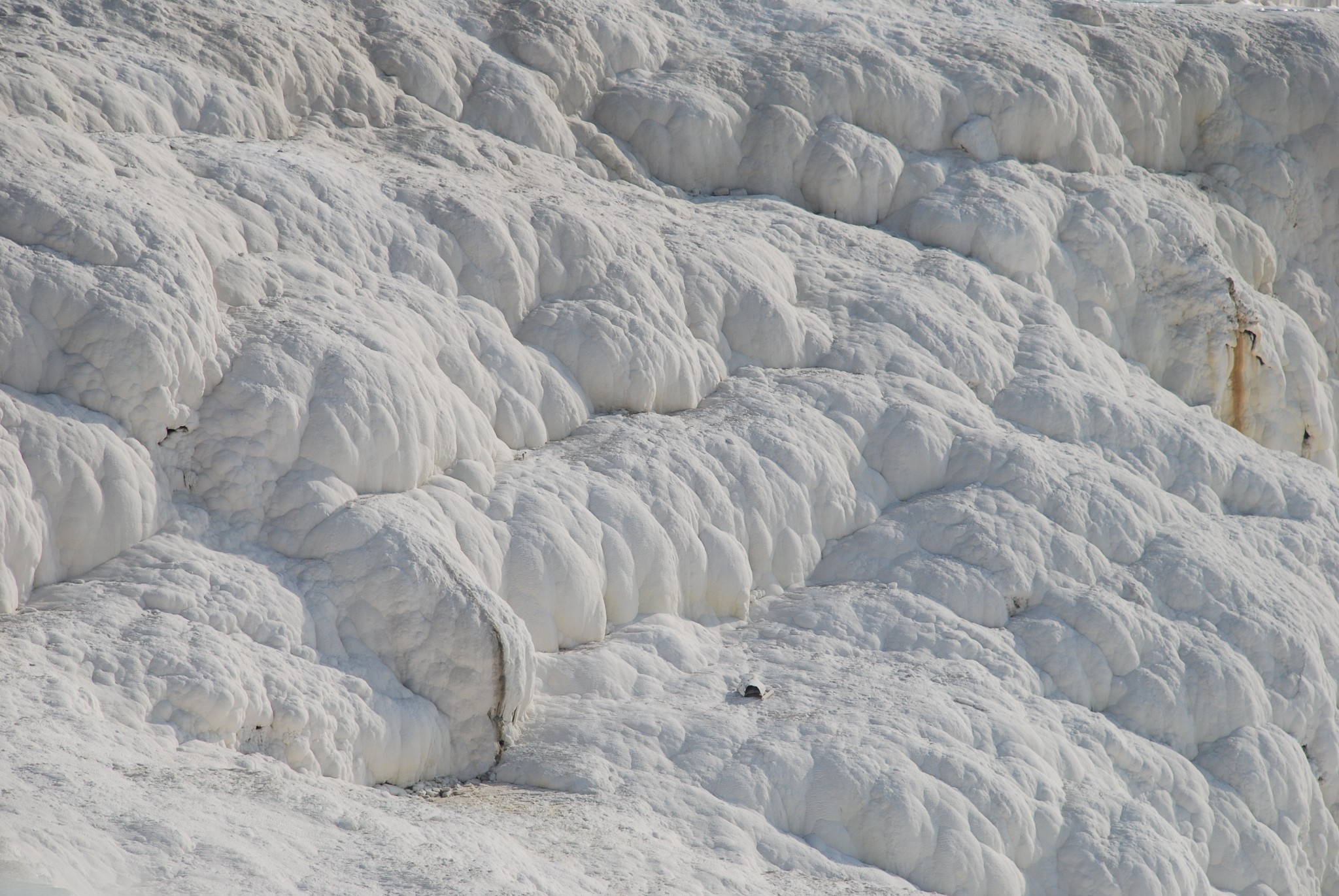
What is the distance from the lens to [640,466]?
7.79 meters

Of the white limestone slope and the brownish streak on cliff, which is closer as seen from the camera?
the white limestone slope

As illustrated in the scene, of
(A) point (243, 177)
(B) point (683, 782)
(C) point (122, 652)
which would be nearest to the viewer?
(C) point (122, 652)

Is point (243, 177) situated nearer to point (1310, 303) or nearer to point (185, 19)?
point (185, 19)

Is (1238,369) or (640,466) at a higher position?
(640,466)

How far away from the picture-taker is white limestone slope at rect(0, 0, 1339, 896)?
5410 mm

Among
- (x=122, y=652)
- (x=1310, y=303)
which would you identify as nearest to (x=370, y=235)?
(x=122, y=652)

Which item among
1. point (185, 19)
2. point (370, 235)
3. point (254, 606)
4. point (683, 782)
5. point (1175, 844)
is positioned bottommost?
point (1175, 844)

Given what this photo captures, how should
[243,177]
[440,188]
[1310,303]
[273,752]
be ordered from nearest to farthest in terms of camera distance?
[273,752] < [243,177] < [440,188] < [1310,303]

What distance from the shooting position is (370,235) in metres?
7.73

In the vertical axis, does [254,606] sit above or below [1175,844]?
above

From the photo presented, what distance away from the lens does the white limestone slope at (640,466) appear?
5.41 m

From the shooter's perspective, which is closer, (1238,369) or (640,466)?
(640,466)

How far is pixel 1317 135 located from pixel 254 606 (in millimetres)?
12532

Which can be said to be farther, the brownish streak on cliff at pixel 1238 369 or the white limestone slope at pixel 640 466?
the brownish streak on cliff at pixel 1238 369
